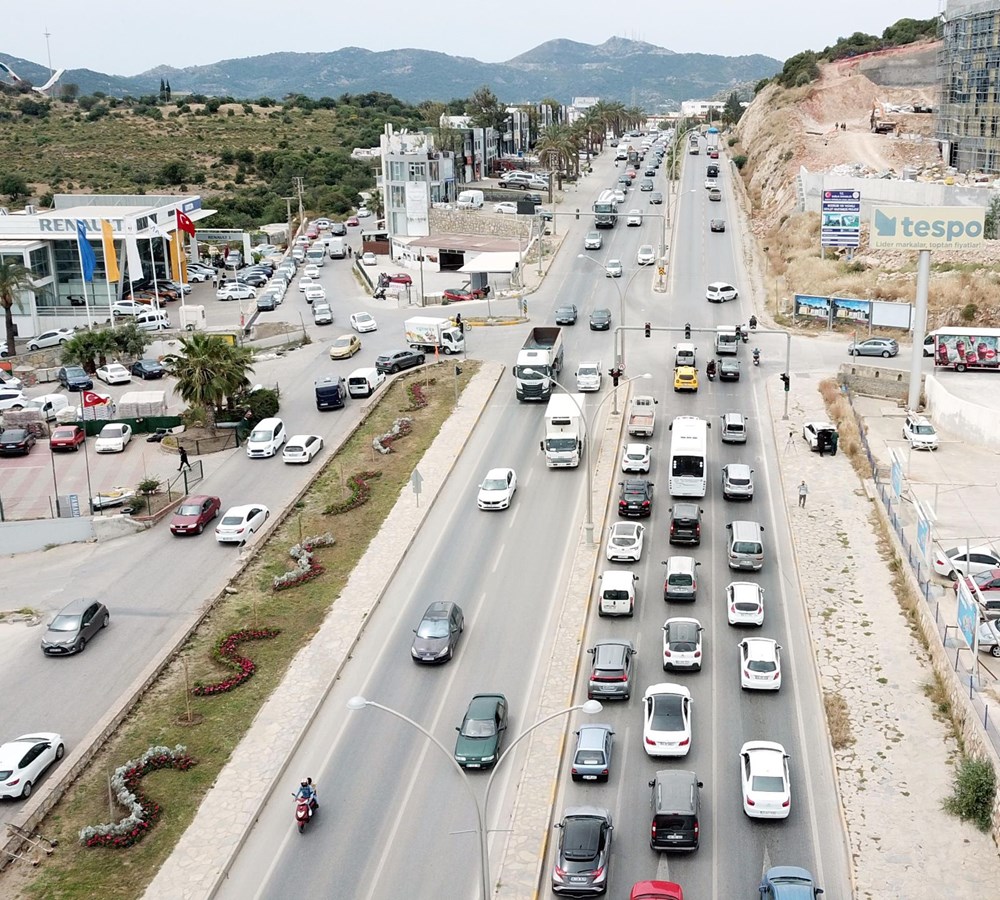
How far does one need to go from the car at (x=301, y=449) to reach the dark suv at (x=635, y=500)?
17.4m

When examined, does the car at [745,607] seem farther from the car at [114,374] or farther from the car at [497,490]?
the car at [114,374]

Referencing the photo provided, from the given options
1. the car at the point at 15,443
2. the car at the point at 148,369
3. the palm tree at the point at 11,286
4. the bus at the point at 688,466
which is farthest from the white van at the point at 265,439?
the palm tree at the point at 11,286

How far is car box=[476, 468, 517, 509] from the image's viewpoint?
171ft

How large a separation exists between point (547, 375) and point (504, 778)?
34.2 m

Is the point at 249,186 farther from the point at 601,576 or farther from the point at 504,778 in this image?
the point at 504,778

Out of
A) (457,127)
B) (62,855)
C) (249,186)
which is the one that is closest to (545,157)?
(457,127)

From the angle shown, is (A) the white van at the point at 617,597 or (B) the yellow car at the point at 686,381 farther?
(B) the yellow car at the point at 686,381

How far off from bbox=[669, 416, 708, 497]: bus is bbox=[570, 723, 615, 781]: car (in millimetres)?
19503

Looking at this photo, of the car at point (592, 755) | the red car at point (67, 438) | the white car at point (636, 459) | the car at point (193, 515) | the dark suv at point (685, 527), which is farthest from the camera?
the red car at point (67, 438)

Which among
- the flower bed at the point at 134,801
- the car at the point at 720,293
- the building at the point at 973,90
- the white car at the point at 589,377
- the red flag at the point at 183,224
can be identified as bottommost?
the flower bed at the point at 134,801

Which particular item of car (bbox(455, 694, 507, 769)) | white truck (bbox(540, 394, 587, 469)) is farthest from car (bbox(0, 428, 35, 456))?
car (bbox(455, 694, 507, 769))

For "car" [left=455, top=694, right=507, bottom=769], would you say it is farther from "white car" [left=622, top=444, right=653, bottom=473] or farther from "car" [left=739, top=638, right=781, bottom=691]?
"white car" [left=622, top=444, right=653, bottom=473]

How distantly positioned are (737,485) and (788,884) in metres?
26.6

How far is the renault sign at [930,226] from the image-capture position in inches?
2427
